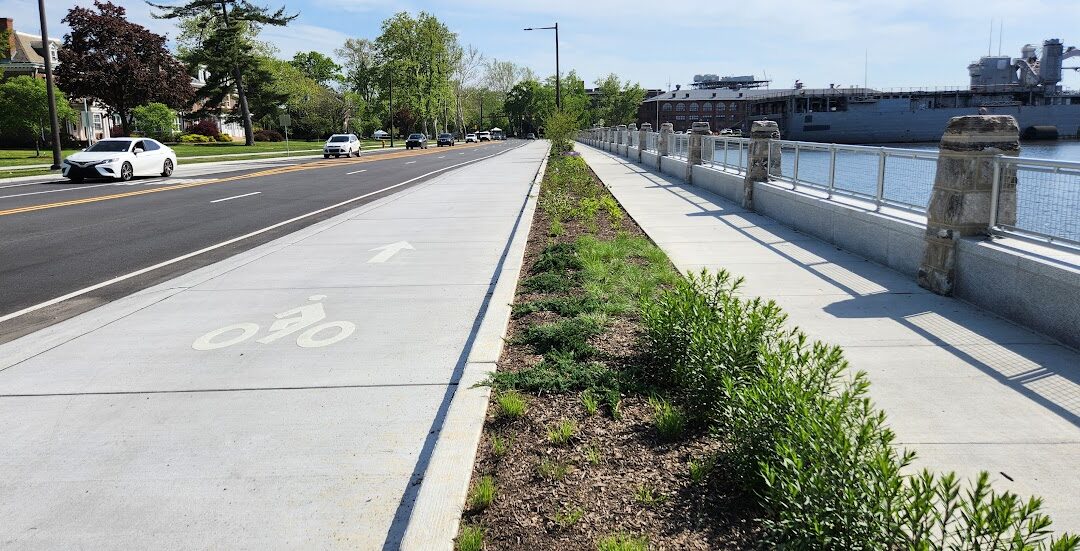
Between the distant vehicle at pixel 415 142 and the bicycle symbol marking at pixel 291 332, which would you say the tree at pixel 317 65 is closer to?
the distant vehicle at pixel 415 142

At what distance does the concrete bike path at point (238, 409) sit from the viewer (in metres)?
3.32

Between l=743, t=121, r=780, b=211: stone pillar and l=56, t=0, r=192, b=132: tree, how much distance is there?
58.6m

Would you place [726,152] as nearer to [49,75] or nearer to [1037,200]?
[1037,200]

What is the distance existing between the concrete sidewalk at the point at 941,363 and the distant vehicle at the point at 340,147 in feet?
142

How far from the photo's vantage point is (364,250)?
10438mm

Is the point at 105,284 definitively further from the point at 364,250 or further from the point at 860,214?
the point at 860,214

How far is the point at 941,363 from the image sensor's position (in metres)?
5.26

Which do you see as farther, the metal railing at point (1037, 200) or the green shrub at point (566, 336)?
the metal railing at point (1037, 200)

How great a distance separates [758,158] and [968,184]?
7320 millimetres

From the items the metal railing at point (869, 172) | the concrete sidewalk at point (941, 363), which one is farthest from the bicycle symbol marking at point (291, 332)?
Result: the metal railing at point (869, 172)

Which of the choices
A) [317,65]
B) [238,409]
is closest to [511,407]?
[238,409]

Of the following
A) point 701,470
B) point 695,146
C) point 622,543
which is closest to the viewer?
point 622,543

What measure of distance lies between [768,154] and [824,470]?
12.3 metres

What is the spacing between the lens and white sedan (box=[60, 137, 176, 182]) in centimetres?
2514
